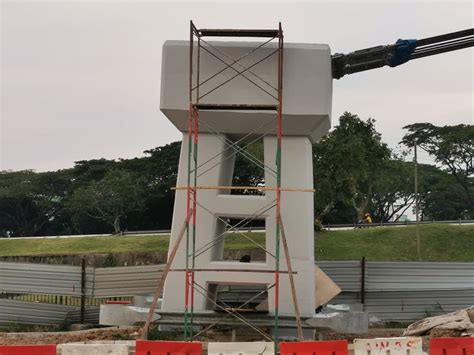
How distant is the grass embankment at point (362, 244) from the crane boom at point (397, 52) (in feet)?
49.5

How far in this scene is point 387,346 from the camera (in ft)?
31.2

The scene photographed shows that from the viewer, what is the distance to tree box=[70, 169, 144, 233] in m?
43.9

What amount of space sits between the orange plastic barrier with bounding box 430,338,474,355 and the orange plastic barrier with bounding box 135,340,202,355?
3.54 m

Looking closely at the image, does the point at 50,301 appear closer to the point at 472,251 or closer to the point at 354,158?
the point at 354,158

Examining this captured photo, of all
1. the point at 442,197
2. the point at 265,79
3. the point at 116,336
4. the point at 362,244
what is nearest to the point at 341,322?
the point at 116,336

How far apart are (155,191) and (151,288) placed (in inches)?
1053

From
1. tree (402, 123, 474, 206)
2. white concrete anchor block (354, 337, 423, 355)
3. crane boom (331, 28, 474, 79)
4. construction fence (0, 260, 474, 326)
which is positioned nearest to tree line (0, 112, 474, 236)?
tree (402, 123, 474, 206)

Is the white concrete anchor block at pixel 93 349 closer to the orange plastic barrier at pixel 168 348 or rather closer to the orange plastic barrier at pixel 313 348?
the orange plastic barrier at pixel 168 348

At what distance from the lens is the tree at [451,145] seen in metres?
45.1

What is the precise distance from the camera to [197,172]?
15.1 meters

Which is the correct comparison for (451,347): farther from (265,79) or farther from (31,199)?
(31,199)

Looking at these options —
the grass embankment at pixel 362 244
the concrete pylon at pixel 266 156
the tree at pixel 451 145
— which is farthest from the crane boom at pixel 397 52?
the tree at pixel 451 145

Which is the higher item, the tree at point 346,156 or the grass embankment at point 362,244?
the tree at point 346,156

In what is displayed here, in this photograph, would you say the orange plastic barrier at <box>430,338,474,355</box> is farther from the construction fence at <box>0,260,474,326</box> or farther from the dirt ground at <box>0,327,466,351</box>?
the construction fence at <box>0,260,474,326</box>
